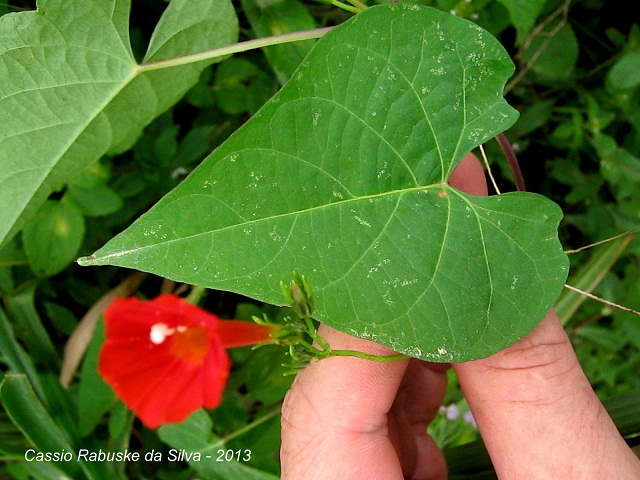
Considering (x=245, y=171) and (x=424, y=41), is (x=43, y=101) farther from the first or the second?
(x=424, y=41)

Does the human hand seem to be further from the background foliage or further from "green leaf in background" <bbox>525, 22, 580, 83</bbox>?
"green leaf in background" <bbox>525, 22, 580, 83</bbox>

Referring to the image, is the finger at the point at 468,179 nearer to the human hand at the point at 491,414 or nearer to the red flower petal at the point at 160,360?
the human hand at the point at 491,414

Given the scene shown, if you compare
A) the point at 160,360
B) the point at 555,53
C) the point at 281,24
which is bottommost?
the point at 160,360

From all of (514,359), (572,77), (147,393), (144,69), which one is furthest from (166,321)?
(572,77)

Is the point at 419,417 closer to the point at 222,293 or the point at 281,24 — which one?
the point at 222,293

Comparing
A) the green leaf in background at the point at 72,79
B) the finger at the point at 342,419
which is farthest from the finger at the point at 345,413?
the green leaf in background at the point at 72,79

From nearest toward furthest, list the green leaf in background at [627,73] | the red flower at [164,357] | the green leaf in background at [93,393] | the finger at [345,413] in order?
the finger at [345,413] < the red flower at [164,357] < the green leaf in background at [627,73] < the green leaf in background at [93,393]


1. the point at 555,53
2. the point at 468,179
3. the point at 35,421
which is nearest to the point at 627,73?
the point at 555,53
